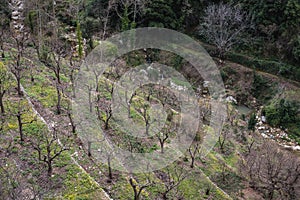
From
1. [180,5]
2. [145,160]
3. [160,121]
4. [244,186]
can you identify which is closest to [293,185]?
[244,186]

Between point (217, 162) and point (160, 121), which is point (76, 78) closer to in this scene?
point (160, 121)

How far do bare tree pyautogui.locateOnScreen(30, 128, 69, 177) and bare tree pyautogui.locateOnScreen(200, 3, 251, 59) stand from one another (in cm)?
2239

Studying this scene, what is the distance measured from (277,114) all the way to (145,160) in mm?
15351

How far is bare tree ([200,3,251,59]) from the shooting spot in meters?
33.7

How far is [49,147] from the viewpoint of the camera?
1515 centimetres

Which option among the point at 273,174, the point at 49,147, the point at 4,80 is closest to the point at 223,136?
the point at 273,174

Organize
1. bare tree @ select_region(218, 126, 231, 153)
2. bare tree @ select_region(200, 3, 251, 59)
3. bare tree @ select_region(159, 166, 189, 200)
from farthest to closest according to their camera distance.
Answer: bare tree @ select_region(200, 3, 251, 59) < bare tree @ select_region(218, 126, 231, 153) < bare tree @ select_region(159, 166, 189, 200)

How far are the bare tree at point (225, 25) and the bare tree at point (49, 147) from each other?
22.4m

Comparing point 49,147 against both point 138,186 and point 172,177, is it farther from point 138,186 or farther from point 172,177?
point 172,177

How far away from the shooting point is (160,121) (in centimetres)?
2198

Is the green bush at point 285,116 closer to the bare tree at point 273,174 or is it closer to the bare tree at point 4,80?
the bare tree at point 273,174

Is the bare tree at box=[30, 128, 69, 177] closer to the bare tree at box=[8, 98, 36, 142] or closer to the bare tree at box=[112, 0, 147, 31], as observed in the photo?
the bare tree at box=[8, 98, 36, 142]

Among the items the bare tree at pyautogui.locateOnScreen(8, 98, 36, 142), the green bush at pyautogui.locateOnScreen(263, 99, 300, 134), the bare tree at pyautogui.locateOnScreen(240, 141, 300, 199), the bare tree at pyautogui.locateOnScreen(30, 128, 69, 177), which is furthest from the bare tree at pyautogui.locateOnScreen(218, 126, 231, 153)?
the bare tree at pyautogui.locateOnScreen(8, 98, 36, 142)

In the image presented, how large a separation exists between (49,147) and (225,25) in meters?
25.0
